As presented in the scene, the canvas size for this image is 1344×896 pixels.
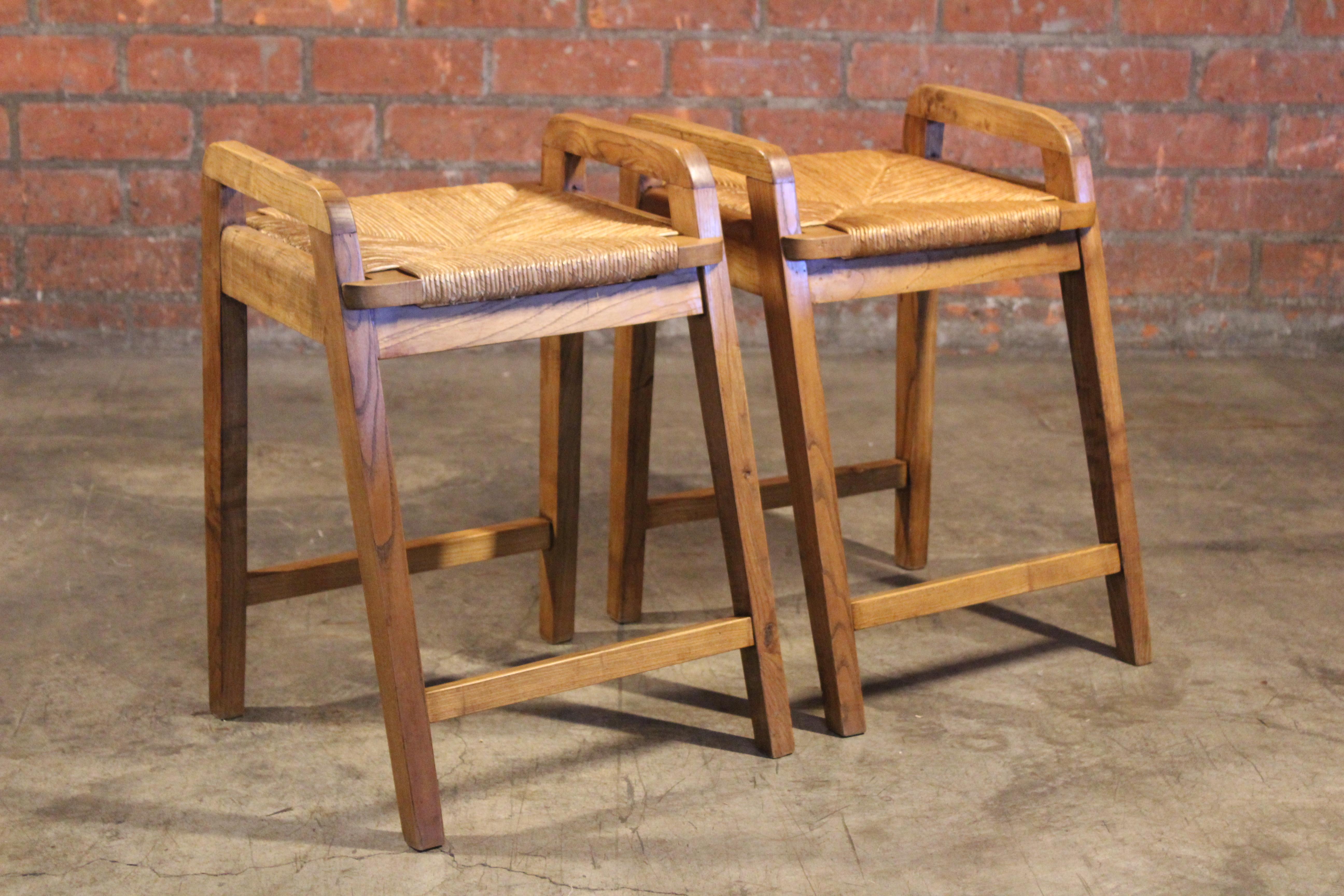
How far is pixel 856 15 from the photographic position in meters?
2.98

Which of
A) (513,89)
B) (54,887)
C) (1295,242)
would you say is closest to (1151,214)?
(1295,242)

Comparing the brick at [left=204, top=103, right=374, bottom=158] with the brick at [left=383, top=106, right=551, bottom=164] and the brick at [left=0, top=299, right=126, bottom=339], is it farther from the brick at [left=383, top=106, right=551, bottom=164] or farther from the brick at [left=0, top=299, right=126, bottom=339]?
the brick at [left=0, top=299, right=126, bottom=339]

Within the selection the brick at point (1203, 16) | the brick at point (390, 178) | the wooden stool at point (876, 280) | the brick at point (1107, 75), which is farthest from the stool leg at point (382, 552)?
the brick at point (1203, 16)

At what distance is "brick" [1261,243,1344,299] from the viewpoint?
10.3ft

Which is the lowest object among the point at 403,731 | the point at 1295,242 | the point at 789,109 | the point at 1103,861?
the point at 1103,861

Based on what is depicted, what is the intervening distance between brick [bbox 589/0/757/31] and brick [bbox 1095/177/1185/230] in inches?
31.0

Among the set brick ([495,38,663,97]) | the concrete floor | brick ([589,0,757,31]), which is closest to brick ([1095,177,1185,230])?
the concrete floor

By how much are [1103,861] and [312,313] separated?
86 cm

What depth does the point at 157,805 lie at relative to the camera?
1478 mm

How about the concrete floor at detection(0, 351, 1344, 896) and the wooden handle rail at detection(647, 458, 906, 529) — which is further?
the wooden handle rail at detection(647, 458, 906, 529)

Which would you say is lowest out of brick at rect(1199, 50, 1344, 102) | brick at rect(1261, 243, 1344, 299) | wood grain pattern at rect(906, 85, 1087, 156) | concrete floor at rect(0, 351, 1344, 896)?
concrete floor at rect(0, 351, 1344, 896)

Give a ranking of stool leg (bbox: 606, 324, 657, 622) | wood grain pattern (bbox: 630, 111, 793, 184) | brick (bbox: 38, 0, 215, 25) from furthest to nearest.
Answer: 1. brick (bbox: 38, 0, 215, 25)
2. stool leg (bbox: 606, 324, 657, 622)
3. wood grain pattern (bbox: 630, 111, 793, 184)

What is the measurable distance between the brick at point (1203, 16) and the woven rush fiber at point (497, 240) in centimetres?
179

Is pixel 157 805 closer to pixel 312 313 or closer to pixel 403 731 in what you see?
pixel 403 731
